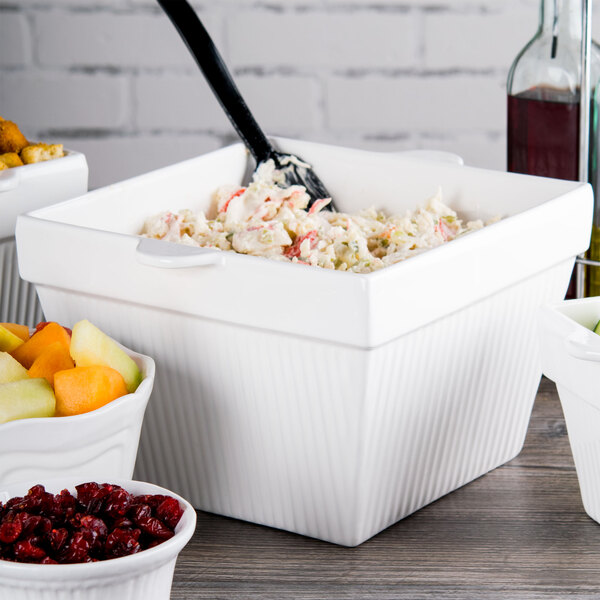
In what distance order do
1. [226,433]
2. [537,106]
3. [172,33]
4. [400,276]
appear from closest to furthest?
[400,276], [226,433], [537,106], [172,33]

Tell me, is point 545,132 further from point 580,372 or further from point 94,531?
point 94,531

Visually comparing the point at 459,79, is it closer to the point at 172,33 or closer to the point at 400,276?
the point at 172,33

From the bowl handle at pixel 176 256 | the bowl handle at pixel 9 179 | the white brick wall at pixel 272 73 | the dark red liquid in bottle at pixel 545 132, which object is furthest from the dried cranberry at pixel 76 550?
the white brick wall at pixel 272 73

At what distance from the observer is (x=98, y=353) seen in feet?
2.71

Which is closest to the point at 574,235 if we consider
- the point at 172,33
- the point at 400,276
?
the point at 400,276

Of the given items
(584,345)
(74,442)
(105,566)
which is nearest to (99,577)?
(105,566)

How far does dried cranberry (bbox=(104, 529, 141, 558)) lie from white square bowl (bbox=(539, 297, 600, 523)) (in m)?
0.35

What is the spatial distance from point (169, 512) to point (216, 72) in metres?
0.60

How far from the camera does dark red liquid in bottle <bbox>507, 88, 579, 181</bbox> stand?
1.20m

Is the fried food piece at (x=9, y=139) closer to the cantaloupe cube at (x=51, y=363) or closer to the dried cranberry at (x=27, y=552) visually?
the cantaloupe cube at (x=51, y=363)

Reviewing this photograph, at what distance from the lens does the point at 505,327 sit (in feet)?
3.11

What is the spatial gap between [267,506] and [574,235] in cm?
36

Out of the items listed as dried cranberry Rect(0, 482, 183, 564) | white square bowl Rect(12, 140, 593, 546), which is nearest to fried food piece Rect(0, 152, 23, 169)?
white square bowl Rect(12, 140, 593, 546)

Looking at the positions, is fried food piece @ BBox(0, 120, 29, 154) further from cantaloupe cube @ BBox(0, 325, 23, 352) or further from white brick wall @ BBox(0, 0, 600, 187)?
white brick wall @ BBox(0, 0, 600, 187)
